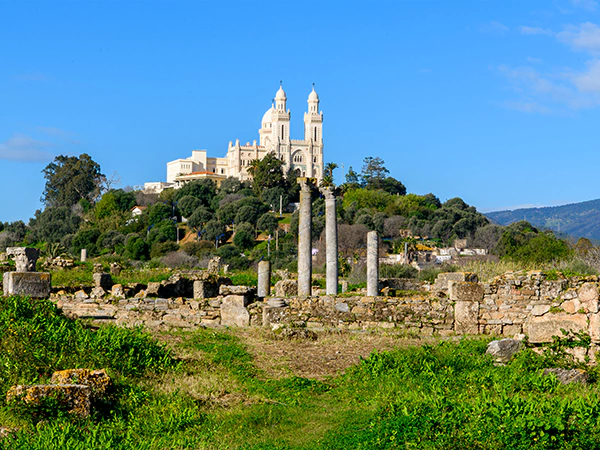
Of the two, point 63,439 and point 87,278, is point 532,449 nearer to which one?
point 63,439

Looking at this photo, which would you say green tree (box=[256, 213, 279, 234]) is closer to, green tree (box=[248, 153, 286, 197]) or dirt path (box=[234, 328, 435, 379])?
green tree (box=[248, 153, 286, 197])

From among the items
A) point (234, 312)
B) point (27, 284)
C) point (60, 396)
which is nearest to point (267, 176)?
point (234, 312)

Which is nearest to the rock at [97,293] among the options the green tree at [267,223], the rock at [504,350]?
the rock at [504,350]

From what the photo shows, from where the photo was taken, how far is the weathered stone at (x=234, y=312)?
52.1 feet

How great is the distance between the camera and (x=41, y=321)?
459 inches

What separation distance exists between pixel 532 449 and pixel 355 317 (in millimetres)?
9037

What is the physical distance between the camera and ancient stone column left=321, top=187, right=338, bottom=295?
67.7ft

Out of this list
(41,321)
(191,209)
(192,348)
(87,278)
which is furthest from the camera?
(191,209)

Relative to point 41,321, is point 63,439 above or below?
below

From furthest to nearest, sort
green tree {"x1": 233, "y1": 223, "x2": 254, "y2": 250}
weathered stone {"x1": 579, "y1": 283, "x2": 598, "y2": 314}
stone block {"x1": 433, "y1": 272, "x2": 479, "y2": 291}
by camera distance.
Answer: green tree {"x1": 233, "y1": 223, "x2": 254, "y2": 250} → stone block {"x1": 433, "y1": 272, "x2": 479, "y2": 291} → weathered stone {"x1": 579, "y1": 283, "x2": 598, "y2": 314}

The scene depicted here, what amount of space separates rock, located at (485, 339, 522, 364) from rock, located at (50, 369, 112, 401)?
516cm

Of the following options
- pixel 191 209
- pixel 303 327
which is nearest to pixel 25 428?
pixel 303 327

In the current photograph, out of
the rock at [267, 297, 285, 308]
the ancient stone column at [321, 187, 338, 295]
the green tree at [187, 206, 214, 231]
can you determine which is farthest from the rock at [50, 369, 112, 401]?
the green tree at [187, 206, 214, 231]

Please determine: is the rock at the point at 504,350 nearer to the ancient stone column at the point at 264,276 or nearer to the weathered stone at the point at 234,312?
the weathered stone at the point at 234,312
